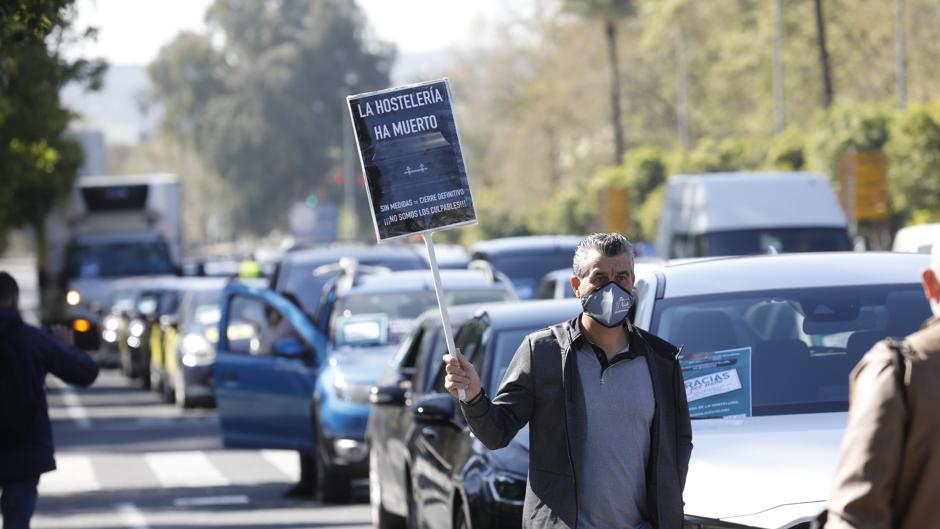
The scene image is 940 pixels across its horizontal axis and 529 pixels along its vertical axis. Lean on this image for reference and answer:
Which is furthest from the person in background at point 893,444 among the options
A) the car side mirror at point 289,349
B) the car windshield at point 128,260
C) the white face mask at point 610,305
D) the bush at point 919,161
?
the car windshield at point 128,260

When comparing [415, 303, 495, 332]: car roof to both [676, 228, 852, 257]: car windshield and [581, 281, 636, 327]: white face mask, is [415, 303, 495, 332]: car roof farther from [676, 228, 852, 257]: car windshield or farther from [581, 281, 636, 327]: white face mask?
[676, 228, 852, 257]: car windshield

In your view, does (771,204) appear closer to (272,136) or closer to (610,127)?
(610,127)

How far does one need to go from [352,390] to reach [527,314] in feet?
14.4

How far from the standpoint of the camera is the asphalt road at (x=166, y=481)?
13.8 m

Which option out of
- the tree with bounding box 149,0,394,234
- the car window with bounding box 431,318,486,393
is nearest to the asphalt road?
the car window with bounding box 431,318,486,393

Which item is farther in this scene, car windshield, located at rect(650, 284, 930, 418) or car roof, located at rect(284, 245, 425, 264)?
car roof, located at rect(284, 245, 425, 264)

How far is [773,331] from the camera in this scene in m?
7.32

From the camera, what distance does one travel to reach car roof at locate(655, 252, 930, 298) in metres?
7.38

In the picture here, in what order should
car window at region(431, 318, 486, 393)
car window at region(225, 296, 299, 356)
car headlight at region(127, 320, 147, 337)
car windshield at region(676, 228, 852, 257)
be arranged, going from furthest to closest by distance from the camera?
car headlight at region(127, 320, 147, 337) < car windshield at region(676, 228, 852, 257) < car window at region(225, 296, 299, 356) < car window at region(431, 318, 486, 393)

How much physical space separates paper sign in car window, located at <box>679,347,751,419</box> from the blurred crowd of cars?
0.01 meters

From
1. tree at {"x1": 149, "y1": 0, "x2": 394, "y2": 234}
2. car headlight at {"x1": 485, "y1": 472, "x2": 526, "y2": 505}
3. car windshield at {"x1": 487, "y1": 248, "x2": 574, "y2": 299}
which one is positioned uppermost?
tree at {"x1": 149, "y1": 0, "x2": 394, "y2": 234}

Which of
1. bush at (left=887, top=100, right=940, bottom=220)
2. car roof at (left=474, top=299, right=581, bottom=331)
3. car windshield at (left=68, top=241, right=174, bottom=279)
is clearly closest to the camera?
car roof at (left=474, top=299, right=581, bottom=331)

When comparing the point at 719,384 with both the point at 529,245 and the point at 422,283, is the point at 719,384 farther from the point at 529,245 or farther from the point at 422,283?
the point at 529,245

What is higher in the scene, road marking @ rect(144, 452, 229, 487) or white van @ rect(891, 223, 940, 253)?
white van @ rect(891, 223, 940, 253)
